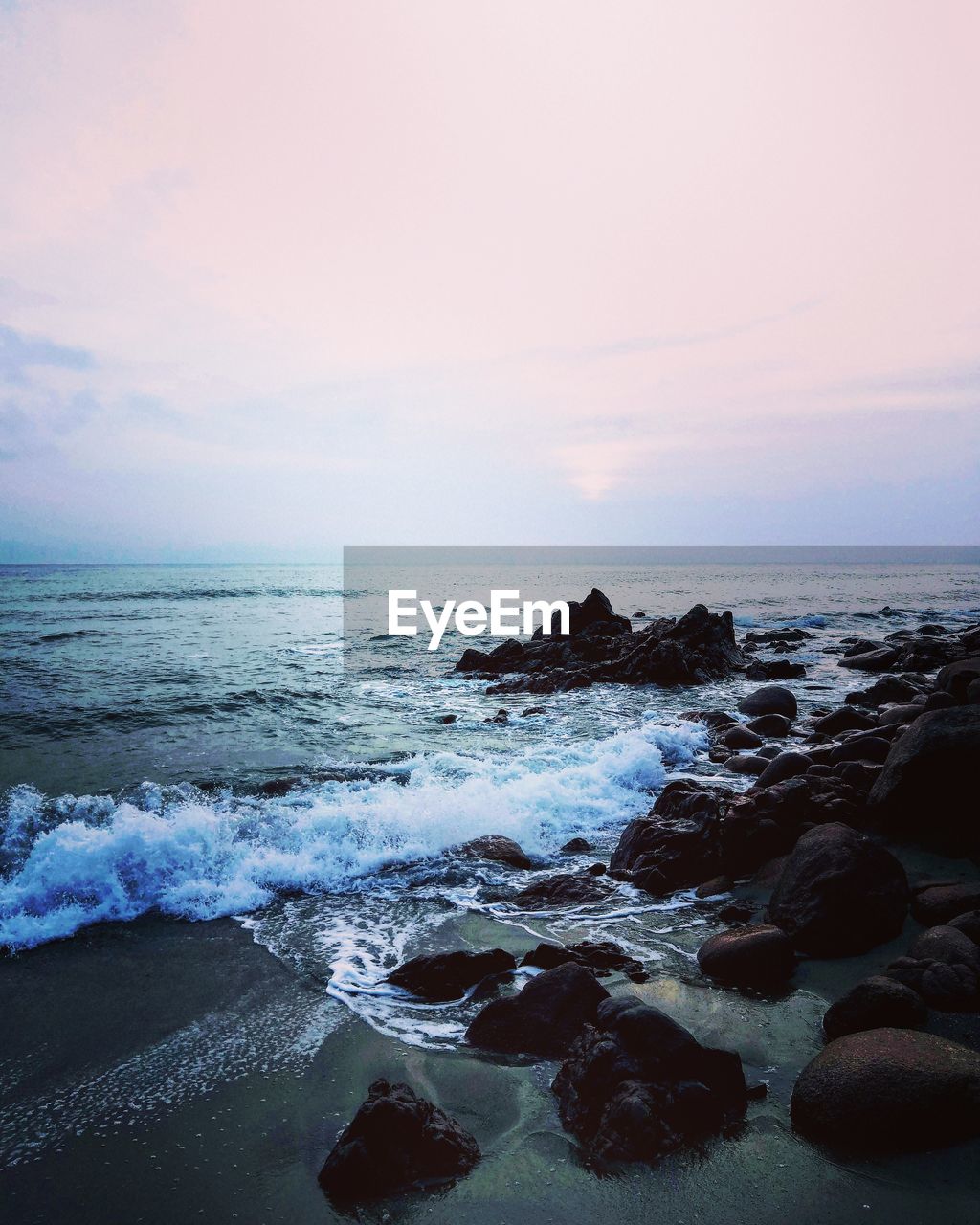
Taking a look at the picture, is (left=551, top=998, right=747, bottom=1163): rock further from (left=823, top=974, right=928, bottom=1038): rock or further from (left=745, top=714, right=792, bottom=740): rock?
(left=745, top=714, right=792, bottom=740): rock

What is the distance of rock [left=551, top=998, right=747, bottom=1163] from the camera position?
147 inches

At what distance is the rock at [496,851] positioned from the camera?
8.29 metres

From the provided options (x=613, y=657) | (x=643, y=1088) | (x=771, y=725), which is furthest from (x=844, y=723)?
(x=643, y=1088)

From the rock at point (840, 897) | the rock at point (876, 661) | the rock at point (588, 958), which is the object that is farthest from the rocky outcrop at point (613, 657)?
the rock at point (588, 958)

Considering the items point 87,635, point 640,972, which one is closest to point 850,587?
point 87,635

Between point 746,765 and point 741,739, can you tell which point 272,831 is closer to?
point 746,765

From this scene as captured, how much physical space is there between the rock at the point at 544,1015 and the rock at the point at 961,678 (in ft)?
33.1

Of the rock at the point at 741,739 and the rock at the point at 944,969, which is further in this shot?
the rock at the point at 741,739

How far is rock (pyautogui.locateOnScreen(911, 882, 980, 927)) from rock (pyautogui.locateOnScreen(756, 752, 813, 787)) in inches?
149

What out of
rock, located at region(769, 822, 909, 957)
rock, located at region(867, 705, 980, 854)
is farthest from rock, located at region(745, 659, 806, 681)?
rock, located at region(769, 822, 909, 957)

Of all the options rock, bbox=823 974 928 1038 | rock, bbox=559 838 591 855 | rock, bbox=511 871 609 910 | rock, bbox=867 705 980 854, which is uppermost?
rock, bbox=867 705 980 854

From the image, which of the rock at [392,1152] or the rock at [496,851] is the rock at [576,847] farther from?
the rock at [392,1152]

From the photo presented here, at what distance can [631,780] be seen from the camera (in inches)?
433

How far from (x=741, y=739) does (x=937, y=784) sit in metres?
5.99
